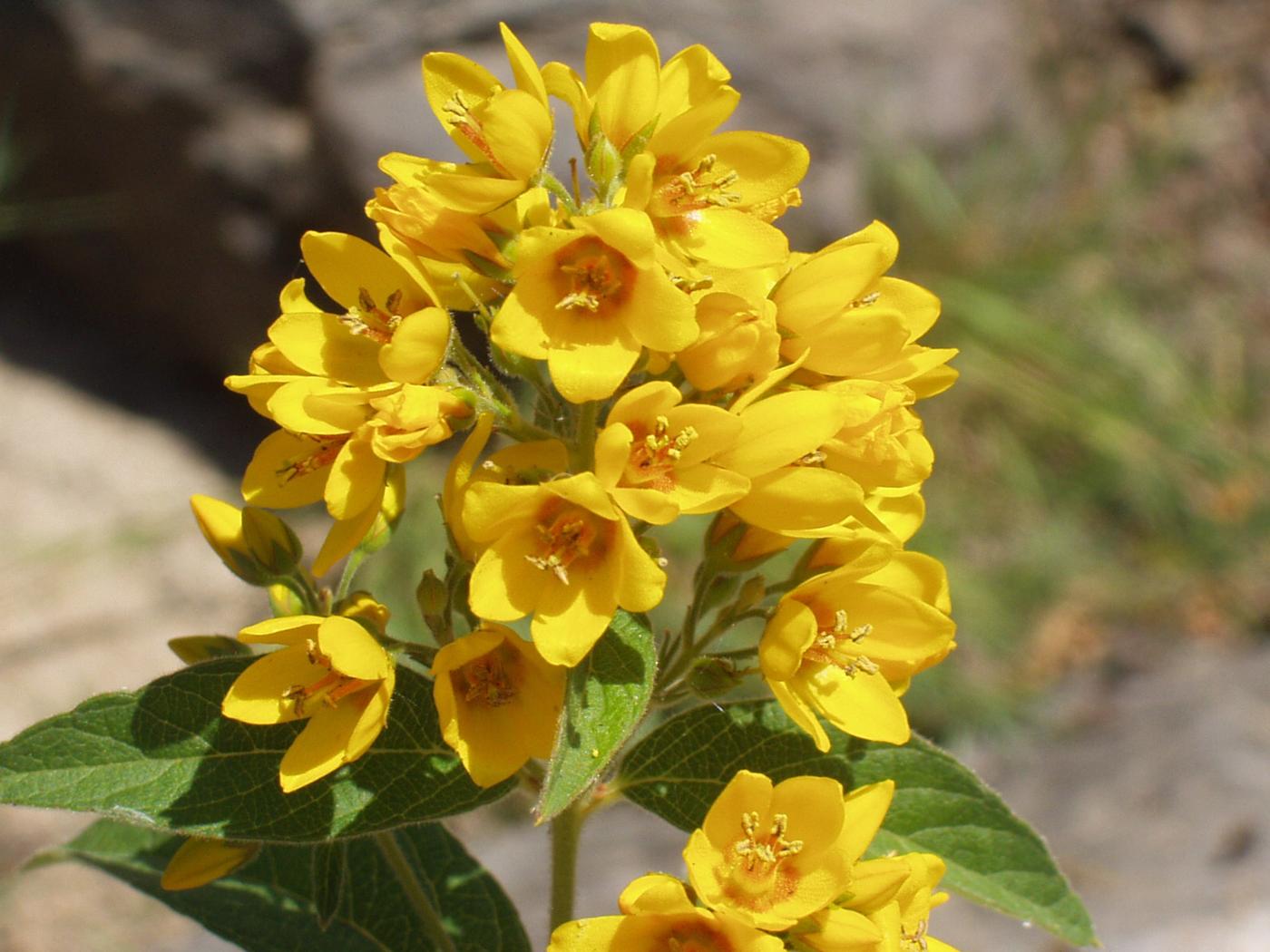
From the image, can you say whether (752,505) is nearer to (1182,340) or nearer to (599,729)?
(599,729)

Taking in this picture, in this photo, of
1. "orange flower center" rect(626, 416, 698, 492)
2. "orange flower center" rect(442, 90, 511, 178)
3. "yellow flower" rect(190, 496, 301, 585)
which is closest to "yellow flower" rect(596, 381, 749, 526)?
"orange flower center" rect(626, 416, 698, 492)

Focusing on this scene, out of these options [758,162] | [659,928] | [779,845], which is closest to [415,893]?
[659,928]

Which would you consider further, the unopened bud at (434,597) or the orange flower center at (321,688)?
the unopened bud at (434,597)

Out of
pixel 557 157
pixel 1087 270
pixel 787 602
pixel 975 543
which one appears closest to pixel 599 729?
pixel 787 602

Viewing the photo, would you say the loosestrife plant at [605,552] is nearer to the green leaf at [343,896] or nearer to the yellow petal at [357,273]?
the yellow petal at [357,273]

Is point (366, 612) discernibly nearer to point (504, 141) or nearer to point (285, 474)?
point (285, 474)

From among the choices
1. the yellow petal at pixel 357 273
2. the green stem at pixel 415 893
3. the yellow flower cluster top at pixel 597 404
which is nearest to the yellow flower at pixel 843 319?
the yellow flower cluster top at pixel 597 404
